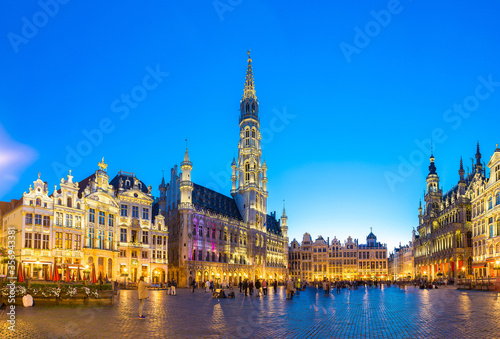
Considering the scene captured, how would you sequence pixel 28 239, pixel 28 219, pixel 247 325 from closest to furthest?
pixel 247 325
pixel 28 239
pixel 28 219

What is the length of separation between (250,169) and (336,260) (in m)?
66.7

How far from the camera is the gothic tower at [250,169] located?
10600 cm

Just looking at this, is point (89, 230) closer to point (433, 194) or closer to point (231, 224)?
point (231, 224)

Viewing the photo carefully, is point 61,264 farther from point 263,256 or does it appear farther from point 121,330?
point 263,256

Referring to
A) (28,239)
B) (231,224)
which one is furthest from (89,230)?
(231,224)

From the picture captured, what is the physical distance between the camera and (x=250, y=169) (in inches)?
4245

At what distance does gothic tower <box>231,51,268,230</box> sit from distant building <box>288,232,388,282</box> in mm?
42558

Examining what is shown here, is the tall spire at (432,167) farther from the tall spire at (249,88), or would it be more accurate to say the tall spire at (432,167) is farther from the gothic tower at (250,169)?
the tall spire at (249,88)

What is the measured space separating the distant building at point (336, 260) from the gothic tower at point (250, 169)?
42.6 meters

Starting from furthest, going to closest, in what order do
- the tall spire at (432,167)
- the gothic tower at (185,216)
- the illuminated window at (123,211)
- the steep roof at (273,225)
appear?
the steep roof at (273,225) < the tall spire at (432,167) < the gothic tower at (185,216) < the illuminated window at (123,211)

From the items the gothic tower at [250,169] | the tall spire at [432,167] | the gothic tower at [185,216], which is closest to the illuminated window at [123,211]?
the gothic tower at [185,216]

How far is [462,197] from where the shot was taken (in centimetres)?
8325

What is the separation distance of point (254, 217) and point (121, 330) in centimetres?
8880

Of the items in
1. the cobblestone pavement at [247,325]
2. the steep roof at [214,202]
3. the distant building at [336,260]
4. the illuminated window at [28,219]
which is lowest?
the distant building at [336,260]
